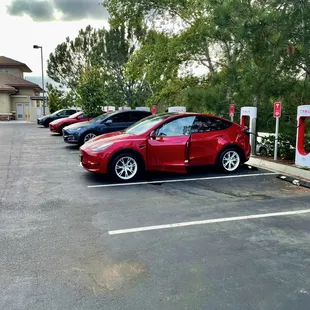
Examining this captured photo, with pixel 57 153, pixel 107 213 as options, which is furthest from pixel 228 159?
pixel 57 153

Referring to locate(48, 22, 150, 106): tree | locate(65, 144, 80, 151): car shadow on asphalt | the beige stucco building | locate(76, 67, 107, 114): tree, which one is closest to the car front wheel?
locate(65, 144, 80, 151): car shadow on asphalt

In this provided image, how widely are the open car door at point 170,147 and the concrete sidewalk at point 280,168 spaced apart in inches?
98.5

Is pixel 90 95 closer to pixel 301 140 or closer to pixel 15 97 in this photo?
pixel 301 140

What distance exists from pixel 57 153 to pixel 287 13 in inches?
327

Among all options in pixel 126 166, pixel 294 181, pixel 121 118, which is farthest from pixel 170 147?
pixel 121 118

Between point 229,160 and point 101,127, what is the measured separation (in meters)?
6.34

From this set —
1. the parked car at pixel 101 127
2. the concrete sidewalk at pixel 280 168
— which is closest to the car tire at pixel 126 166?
the concrete sidewalk at pixel 280 168

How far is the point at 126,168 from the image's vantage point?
7.44m

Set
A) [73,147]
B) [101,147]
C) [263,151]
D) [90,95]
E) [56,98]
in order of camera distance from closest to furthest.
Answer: [101,147]
[263,151]
[73,147]
[90,95]
[56,98]

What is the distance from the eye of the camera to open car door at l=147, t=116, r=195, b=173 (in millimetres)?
7559

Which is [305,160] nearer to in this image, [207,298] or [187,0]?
[207,298]

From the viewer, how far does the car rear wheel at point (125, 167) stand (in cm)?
733

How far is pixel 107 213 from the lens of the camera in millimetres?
5293

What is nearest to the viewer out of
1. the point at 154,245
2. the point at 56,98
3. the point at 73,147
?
the point at 154,245
